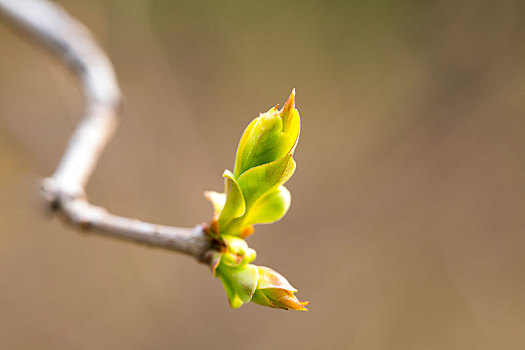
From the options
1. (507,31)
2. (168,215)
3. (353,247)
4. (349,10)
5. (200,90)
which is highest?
(507,31)

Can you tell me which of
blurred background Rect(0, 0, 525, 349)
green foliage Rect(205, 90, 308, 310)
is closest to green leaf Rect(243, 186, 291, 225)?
green foliage Rect(205, 90, 308, 310)

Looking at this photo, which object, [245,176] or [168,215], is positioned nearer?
[245,176]

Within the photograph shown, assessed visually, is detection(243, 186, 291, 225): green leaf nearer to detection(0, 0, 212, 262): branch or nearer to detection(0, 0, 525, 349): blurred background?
detection(0, 0, 212, 262): branch

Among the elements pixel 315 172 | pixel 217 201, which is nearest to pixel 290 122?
pixel 217 201

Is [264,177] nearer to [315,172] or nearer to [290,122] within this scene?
[290,122]

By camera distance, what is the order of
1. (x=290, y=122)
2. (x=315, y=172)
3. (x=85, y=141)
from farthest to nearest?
(x=315, y=172), (x=85, y=141), (x=290, y=122)

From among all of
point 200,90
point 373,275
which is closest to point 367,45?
point 200,90

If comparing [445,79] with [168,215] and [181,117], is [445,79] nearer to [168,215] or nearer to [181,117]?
[181,117]
